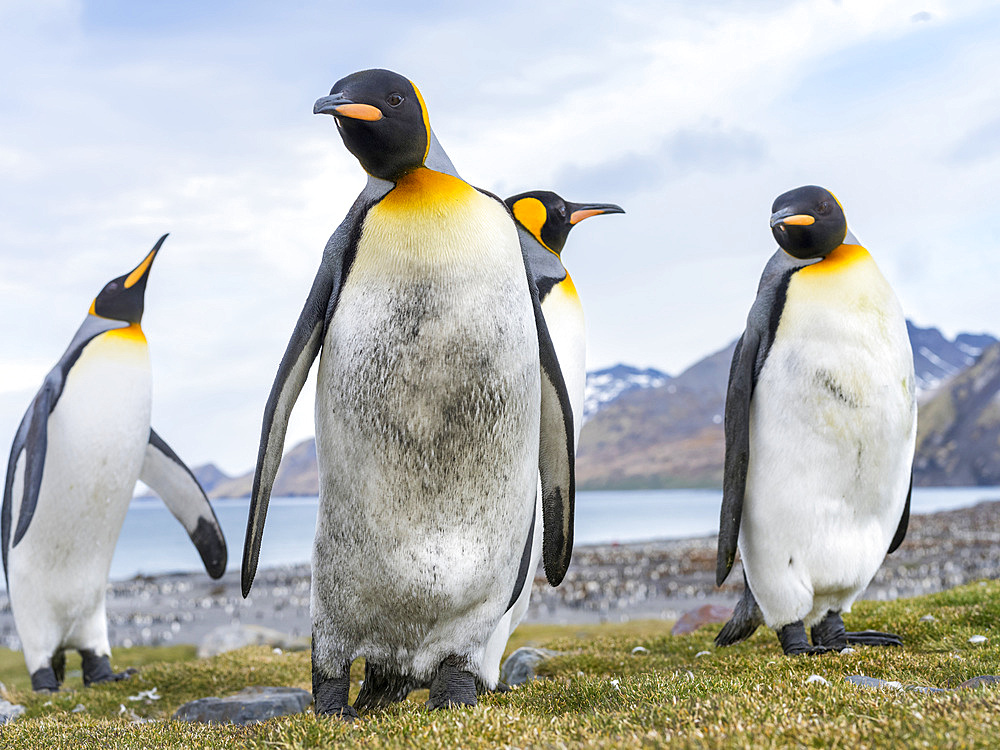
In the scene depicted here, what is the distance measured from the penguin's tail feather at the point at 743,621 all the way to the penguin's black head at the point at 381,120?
172 inches

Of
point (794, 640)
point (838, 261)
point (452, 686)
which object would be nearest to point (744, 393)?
point (838, 261)

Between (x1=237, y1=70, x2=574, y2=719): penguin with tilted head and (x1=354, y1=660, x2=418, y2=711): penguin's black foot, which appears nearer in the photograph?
(x1=237, y1=70, x2=574, y2=719): penguin with tilted head

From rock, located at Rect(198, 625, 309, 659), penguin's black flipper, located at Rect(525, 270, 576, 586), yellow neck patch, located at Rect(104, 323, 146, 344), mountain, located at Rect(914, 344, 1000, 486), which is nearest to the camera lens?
penguin's black flipper, located at Rect(525, 270, 576, 586)

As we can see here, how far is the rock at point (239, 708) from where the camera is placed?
5.76 metres

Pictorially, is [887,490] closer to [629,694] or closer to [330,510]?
[629,694]

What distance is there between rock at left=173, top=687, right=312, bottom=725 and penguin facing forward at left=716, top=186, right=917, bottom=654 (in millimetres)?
3405

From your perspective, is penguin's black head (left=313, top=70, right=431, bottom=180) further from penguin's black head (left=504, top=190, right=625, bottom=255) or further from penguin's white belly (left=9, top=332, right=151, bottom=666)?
penguin's white belly (left=9, top=332, right=151, bottom=666)

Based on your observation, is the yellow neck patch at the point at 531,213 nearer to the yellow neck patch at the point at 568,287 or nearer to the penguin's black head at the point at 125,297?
the yellow neck patch at the point at 568,287

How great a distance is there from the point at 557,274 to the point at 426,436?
9.43 ft

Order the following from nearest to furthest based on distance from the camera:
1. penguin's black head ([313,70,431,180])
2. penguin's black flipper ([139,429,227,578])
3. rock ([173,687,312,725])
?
1. penguin's black head ([313,70,431,180])
2. rock ([173,687,312,725])
3. penguin's black flipper ([139,429,227,578])

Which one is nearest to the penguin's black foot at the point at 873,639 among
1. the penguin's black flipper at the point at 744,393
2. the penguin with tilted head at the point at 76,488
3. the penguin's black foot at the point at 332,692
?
the penguin's black flipper at the point at 744,393

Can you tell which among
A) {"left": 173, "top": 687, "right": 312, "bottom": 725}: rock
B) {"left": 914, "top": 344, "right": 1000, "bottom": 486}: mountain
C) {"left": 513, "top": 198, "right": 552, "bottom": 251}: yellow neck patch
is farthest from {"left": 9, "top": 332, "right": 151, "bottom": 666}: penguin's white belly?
{"left": 914, "top": 344, "right": 1000, "bottom": 486}: mountain

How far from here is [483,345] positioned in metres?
3.79

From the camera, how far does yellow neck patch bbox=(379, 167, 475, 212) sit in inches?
152
